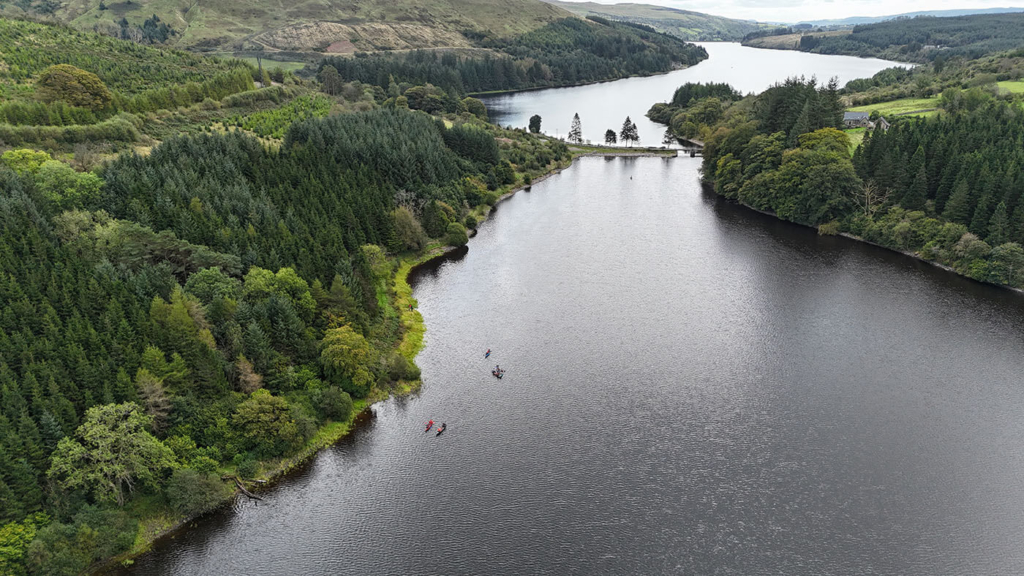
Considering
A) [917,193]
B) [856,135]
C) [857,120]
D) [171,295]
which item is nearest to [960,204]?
[917,193]

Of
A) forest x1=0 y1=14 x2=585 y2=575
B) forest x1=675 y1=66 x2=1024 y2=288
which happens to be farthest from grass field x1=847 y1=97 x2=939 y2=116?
forest x1=0 y1=14 x2=585 y2=575

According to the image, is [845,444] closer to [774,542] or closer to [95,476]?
[774,542]

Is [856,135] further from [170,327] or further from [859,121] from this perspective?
[170,327]

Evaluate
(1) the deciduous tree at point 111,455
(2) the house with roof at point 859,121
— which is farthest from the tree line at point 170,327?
(2) the house with roof at point 859,121

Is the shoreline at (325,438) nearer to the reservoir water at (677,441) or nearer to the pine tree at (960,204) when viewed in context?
the reservoir water at (677,441)

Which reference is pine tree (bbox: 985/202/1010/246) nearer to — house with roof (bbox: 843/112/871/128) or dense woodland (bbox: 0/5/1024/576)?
dense woodland (bbox: 0/5/1024/576)

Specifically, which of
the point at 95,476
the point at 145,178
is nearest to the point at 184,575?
the point at 95,476
